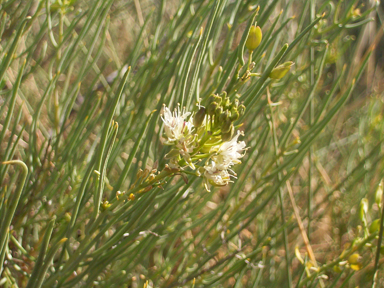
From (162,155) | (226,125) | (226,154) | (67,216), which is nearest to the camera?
(226,125)

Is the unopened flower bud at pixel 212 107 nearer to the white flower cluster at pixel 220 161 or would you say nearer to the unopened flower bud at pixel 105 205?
the white flower cluster at pixel 220 161

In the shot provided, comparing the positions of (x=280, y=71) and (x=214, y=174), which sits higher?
(x=280, y=71)

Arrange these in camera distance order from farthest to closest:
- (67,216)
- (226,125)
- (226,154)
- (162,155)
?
(67,216) → (162,155) → (226,154) → (226,125)

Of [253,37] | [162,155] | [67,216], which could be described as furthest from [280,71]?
[67,216]

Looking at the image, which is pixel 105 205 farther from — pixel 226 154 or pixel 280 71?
pixel 280 71

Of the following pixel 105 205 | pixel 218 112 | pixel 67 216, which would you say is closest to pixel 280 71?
pixel 218 112

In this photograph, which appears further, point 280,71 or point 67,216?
point 67,216

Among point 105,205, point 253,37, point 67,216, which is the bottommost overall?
point 67,216

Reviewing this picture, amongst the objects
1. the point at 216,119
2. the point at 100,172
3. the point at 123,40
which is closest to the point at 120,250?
the point at 100,172

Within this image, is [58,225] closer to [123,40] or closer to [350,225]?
[350,225]
